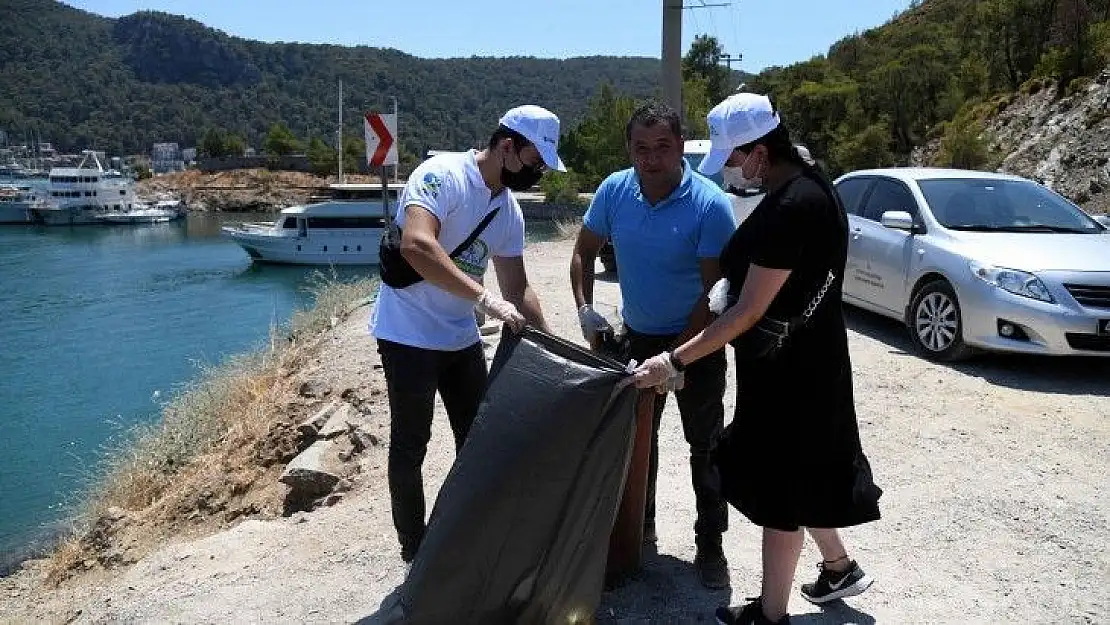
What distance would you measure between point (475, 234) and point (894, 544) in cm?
244

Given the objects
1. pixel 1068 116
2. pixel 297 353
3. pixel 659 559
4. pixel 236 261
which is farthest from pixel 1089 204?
pixel 236 261

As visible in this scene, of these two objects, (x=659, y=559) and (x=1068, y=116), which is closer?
(x=659, y=559)

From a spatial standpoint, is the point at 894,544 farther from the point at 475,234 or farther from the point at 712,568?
the point at 475,234

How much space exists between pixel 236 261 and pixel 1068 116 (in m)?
41.4

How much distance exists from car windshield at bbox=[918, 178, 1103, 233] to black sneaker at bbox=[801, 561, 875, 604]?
5157mm

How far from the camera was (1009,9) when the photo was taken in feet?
116

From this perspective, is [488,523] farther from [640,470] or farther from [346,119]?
[346,119]

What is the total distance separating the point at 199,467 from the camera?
8.21 metres

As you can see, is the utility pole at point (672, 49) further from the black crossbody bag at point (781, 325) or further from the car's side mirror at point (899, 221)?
the black crossbody bag at point (781, 325)

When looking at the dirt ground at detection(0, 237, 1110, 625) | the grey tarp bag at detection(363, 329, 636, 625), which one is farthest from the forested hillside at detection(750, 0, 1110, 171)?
the grey tarp bag at detection(363, 329, 636, 625)

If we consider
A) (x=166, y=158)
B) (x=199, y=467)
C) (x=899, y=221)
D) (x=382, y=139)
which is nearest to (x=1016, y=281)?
(x=899, y=221)

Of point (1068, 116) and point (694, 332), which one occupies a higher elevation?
point (1068, 116)

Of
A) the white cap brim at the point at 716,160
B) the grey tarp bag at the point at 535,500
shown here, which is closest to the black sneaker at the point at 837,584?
the grey tarp bag at the point at 535,500

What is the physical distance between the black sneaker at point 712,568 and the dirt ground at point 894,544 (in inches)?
1.6
